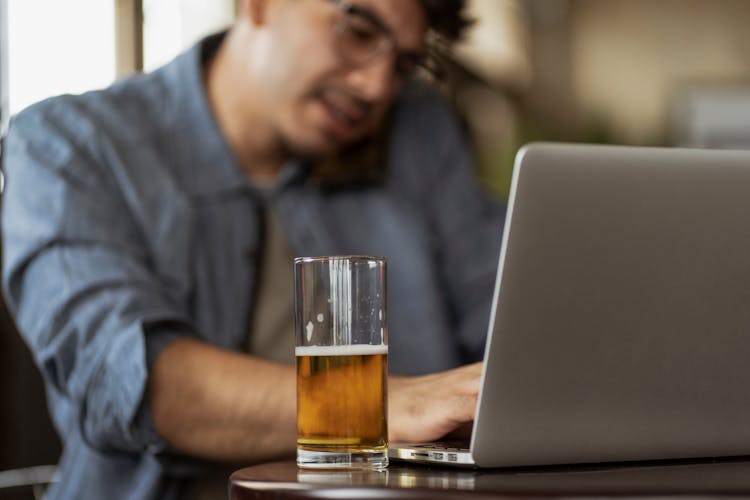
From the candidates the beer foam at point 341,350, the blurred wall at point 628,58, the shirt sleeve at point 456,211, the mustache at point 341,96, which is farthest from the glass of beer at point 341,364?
the blurred wall at point 628,58

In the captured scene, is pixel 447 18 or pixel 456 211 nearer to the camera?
pixel 447 18

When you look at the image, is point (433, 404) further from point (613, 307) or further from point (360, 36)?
point (360, 36)

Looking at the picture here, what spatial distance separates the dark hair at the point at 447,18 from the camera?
1.88 m

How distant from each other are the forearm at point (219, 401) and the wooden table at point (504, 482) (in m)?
0.48

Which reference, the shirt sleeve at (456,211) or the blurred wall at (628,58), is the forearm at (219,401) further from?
the blurred wall at (628,58)

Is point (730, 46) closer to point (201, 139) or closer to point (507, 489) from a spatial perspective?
point (201, 139)

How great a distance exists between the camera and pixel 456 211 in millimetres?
2076

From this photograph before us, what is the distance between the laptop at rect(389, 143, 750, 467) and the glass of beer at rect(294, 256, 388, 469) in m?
0.06

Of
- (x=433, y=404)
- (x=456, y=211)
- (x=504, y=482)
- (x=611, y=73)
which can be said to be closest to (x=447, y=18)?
(x=456, y=211)

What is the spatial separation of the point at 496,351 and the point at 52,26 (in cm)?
259

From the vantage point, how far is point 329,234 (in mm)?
1877

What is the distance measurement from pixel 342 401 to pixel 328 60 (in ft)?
3.38

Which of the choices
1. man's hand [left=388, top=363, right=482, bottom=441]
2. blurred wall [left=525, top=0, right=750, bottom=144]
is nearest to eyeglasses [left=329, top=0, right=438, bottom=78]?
man's hand [left=388, top=363, right=482, bottom=441]

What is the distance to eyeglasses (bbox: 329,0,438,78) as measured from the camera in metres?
1.78
